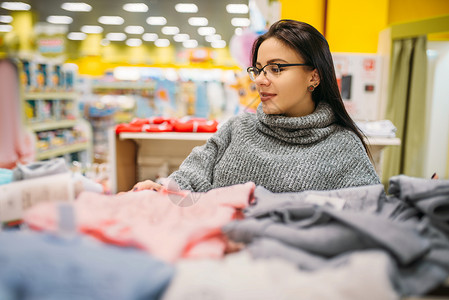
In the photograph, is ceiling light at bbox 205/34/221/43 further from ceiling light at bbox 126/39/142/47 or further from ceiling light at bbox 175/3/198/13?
ceiling light at bbox 175/3/198/13

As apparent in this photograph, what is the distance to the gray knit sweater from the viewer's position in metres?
1.16

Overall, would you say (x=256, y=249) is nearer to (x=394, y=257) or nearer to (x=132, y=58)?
(x=394, y=257)

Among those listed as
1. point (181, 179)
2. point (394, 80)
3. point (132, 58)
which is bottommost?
point (181, 179)

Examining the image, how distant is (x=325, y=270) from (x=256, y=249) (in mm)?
102

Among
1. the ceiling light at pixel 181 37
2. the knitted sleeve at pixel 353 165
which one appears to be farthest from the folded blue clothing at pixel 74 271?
the ceiling light at pixel 181 37

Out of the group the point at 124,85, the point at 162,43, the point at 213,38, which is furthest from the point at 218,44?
the point at 124,85

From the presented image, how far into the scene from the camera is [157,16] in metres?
6.92

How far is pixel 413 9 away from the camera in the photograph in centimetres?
364

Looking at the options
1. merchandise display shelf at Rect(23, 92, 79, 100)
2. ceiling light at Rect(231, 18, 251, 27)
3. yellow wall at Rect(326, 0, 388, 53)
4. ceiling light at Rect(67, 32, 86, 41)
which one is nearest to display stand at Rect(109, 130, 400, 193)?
merchandise display shelf at Rect(23, 92, 79, 100)

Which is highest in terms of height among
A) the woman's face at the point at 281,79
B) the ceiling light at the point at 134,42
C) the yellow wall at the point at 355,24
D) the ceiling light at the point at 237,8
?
the ceiling light at the point at 134,42

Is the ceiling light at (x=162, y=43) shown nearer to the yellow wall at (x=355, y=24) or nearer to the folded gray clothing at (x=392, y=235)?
the yellow wall at (x=355, y=24)

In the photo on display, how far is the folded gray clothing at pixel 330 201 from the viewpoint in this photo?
0.66 meters

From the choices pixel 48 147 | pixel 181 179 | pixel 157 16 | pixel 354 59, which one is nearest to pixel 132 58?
pixel 157 16

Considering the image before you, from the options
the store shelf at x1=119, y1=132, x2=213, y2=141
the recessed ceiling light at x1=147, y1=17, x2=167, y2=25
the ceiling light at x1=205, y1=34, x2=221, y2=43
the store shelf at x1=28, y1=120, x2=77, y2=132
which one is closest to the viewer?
the store shelf at x1=119, y1=132, x2=213, y2=141
